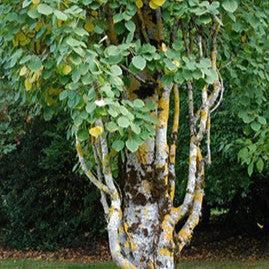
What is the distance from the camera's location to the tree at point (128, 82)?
2.82 m

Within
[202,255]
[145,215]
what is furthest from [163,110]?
[202,255]

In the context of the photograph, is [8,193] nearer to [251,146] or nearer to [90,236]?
[90,236]

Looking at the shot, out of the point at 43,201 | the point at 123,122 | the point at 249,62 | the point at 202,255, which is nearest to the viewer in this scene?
the point at 123,122

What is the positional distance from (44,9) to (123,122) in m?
0.64

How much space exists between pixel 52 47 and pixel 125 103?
461mm

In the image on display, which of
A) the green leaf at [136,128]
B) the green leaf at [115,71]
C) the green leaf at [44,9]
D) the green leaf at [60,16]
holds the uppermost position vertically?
the green leaf at [44,9]

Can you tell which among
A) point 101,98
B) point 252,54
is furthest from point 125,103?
point 252,54

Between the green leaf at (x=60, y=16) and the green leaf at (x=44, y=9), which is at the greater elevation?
the green leaf at (x=44, y=9)

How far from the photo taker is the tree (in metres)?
2.82

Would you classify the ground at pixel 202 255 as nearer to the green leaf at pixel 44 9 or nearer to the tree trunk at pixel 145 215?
the tree trunk at pixel 145 215

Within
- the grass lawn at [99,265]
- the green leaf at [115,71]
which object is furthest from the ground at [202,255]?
the green leaf at [115,71]

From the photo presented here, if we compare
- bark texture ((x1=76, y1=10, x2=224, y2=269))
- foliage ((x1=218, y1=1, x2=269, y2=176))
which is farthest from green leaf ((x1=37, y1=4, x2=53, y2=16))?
foliage ((x1=218, y1=1, x2=269, y2=176))

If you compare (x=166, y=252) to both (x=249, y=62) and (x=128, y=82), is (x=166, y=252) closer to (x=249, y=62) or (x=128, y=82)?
(x=128, y=82)

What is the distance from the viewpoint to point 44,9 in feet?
9.16
